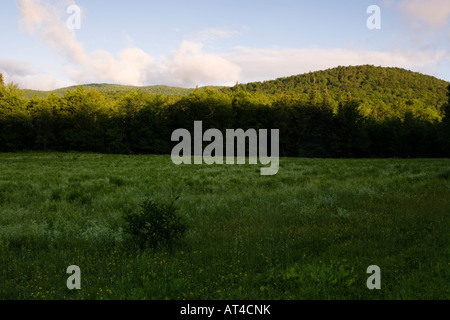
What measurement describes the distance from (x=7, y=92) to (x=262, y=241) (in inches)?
2811

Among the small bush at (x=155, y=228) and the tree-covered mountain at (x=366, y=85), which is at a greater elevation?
the tree-covered mountain at (x=366, y=85)

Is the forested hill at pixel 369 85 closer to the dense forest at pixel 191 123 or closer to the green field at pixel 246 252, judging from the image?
the dense forest at pixel 191 123

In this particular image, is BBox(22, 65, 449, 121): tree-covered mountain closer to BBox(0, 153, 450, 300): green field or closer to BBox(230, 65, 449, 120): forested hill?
BBox(230, 65, 449, 120): forested hill

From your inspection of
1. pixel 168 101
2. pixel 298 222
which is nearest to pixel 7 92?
pixel 168 101

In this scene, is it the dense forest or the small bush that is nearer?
the small bush

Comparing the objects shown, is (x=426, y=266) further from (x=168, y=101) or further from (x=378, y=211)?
(x=168, y=101)

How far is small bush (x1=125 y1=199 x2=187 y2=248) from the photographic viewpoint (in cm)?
652

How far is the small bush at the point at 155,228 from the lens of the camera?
652 cm

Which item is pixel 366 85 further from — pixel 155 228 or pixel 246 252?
pixel 155 228

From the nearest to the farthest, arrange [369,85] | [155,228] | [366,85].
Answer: [155,228], [369,85], [366,85]

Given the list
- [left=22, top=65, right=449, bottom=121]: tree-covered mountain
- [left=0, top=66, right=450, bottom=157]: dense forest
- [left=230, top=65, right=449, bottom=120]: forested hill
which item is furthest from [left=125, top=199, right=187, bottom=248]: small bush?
[left=230, top=65, right=449, bottom=120]: forested hill

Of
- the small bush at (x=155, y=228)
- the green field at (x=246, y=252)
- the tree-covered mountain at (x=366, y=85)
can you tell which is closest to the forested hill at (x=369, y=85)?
the tree-covered mountain at (x=366, y=85)

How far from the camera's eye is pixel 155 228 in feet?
21.9

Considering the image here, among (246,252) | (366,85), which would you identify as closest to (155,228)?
(246,252)
